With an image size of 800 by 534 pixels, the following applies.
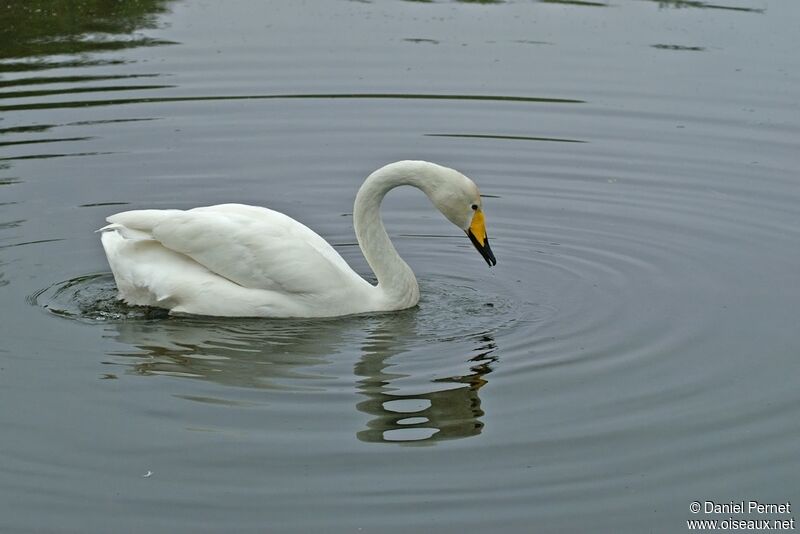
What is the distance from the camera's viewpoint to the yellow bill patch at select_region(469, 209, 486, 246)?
413 inches

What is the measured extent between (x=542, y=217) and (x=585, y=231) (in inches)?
21.2

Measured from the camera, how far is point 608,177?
44.2 feet

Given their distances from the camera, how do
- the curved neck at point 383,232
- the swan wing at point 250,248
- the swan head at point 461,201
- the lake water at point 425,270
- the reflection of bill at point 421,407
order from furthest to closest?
1. the curved neck at point 383,232
2. the swan head at point 461,201
3. the swan wing at point 250,248
4. the reflection of bill at point 421,407
5. the lake water at point 425,270

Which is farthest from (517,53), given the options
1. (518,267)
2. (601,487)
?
(601,487)

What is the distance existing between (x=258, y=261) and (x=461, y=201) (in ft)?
4.94

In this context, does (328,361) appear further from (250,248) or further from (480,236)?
(480,236)

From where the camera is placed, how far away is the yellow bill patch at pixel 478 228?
34.4ft

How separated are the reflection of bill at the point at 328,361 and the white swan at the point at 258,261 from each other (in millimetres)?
145

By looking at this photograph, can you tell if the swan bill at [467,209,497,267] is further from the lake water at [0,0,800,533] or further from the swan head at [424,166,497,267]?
the lake water at [0,0,800,533]

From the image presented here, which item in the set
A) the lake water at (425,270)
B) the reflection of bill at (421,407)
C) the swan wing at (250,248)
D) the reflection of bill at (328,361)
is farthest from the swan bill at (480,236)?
the reflection of bill at (421,407)

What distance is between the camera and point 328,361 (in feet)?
30.7

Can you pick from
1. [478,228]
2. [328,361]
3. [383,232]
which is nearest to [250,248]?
[383,232]

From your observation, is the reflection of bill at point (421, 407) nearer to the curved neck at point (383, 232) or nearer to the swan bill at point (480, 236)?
the curved neck at point (383, 232)

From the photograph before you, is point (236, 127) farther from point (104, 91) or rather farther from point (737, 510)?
point (737, 510)
